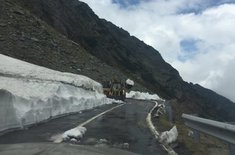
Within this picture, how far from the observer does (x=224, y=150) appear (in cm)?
1455

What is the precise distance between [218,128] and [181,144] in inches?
123

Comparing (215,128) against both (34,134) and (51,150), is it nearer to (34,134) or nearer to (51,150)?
(51,150)

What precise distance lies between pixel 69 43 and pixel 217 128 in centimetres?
8804

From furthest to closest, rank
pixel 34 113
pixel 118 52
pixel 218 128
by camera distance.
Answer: pixel 118 52, pixel 34 113, pixel 218 128

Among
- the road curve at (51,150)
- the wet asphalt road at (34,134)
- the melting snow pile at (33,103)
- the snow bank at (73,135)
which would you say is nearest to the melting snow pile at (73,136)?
the snow bank at (73,135)

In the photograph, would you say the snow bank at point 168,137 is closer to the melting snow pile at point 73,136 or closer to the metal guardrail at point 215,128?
the metal guardrail at point 215,128

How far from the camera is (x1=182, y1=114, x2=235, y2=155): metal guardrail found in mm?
10211

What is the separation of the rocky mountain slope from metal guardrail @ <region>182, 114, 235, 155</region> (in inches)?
1065

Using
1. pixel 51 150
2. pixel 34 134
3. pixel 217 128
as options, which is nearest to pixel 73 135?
pixel 34 134

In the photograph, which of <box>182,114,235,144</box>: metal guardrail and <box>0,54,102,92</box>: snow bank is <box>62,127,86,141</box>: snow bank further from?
<box>0,54,102,92</box>: snow bank

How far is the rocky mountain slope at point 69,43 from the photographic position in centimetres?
8062

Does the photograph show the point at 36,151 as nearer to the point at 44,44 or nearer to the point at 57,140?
the point at 57,140

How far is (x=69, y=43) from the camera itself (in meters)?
98.4

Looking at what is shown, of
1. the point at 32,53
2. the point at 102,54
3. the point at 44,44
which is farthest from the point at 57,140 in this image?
the point at 102,54
